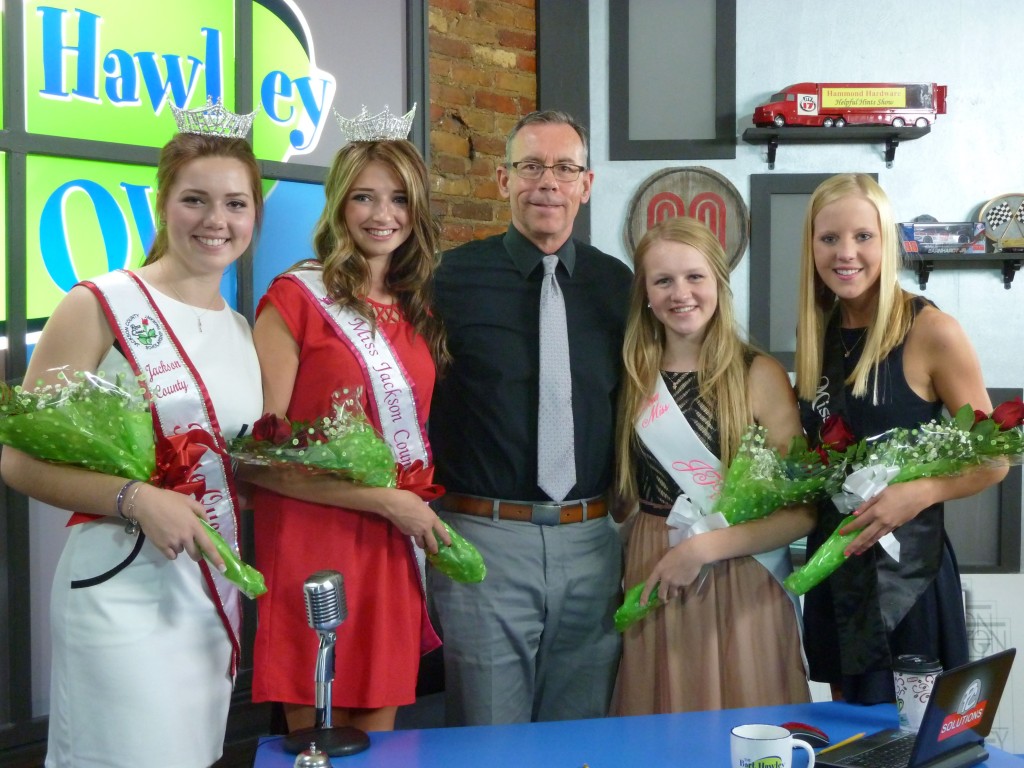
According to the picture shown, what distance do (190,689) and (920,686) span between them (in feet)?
3.63

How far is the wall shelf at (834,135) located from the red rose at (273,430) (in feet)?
8.18

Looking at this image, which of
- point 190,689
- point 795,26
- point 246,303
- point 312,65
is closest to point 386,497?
point 190,689

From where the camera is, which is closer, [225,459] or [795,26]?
[225,459]

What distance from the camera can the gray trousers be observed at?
213cm

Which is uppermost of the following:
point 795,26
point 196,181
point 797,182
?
point 795,26

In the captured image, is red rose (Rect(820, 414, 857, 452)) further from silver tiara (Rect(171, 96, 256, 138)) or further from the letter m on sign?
the letter m on sign

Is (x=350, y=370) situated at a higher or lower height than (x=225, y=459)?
higher

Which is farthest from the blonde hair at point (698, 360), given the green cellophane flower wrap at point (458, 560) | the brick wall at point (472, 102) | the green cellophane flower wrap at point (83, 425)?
the brick wall at point (472, 102)

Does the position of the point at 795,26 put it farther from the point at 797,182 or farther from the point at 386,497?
the point at 386,497

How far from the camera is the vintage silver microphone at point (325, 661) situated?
4.62ft

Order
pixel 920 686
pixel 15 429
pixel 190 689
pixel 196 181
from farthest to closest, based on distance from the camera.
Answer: pixel 196 181, pixel 190 689, pixel 15 429, pixel 920 686

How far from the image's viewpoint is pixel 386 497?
184 centimetres

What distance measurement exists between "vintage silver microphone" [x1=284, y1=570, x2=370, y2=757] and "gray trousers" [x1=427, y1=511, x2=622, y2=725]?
644 mm

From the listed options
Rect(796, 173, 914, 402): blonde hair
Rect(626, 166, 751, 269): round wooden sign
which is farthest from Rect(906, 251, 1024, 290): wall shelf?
Rect(796, 173, 914, 402): blonde hair
